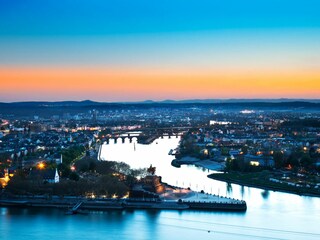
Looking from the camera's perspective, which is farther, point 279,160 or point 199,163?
point 199,163

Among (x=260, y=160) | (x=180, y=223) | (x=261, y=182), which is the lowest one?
(x=180, y=223)

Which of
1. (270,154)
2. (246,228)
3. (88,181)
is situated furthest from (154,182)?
(270,154)

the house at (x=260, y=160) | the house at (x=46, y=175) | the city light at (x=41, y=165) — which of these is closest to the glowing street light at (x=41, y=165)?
the city light at (x=41, y=165)

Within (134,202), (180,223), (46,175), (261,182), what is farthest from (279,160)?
(180,223)

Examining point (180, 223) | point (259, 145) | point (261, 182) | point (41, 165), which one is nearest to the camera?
point (180, 223)

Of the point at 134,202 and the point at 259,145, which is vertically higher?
the point at 259,145

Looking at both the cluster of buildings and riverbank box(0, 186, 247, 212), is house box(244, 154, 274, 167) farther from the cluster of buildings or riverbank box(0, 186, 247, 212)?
riverbank box(0, 186, 247, 212)

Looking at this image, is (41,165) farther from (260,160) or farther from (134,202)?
(260,160)

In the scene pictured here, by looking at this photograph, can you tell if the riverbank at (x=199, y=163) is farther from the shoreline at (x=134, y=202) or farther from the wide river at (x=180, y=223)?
the shoreline at (x=134, y=202)

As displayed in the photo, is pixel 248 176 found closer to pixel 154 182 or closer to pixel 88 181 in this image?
pixel 154 182
